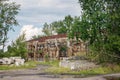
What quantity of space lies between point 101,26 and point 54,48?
40.1 meters

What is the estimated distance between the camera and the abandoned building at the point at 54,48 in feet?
248

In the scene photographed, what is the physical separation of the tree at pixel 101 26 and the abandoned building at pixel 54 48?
101 feet

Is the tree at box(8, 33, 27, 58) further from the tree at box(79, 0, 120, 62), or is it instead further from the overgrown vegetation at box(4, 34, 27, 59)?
the tree at box(79, 0, 120, 62)

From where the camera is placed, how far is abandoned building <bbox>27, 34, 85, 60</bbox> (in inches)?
2977

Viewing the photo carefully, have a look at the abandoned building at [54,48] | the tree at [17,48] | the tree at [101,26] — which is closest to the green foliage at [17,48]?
the tree at [17,48]

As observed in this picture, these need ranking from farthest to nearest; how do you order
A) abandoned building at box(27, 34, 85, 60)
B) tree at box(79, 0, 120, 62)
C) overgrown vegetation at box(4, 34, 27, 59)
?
abandoned building at box(27, 34, 85, 60), overgrown vegetation at box(4, 34, 27, 59), tree at box(79, 0, 120, 62)

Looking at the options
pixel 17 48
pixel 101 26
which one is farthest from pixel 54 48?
pixel 101 26

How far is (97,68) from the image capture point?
131ft

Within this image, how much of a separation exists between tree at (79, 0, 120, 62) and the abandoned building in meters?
30.8

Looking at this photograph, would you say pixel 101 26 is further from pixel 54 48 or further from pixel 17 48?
pixel 54 48

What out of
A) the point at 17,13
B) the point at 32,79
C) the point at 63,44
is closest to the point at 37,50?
the point at 63,44

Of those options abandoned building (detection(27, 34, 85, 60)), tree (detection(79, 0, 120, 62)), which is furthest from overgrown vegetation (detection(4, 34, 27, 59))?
tree (detection(79, 0, 120, 62))

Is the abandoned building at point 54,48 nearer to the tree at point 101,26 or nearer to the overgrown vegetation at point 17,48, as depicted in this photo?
the overgrown vegetation at point 17,48

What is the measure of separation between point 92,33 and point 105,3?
4258mm
